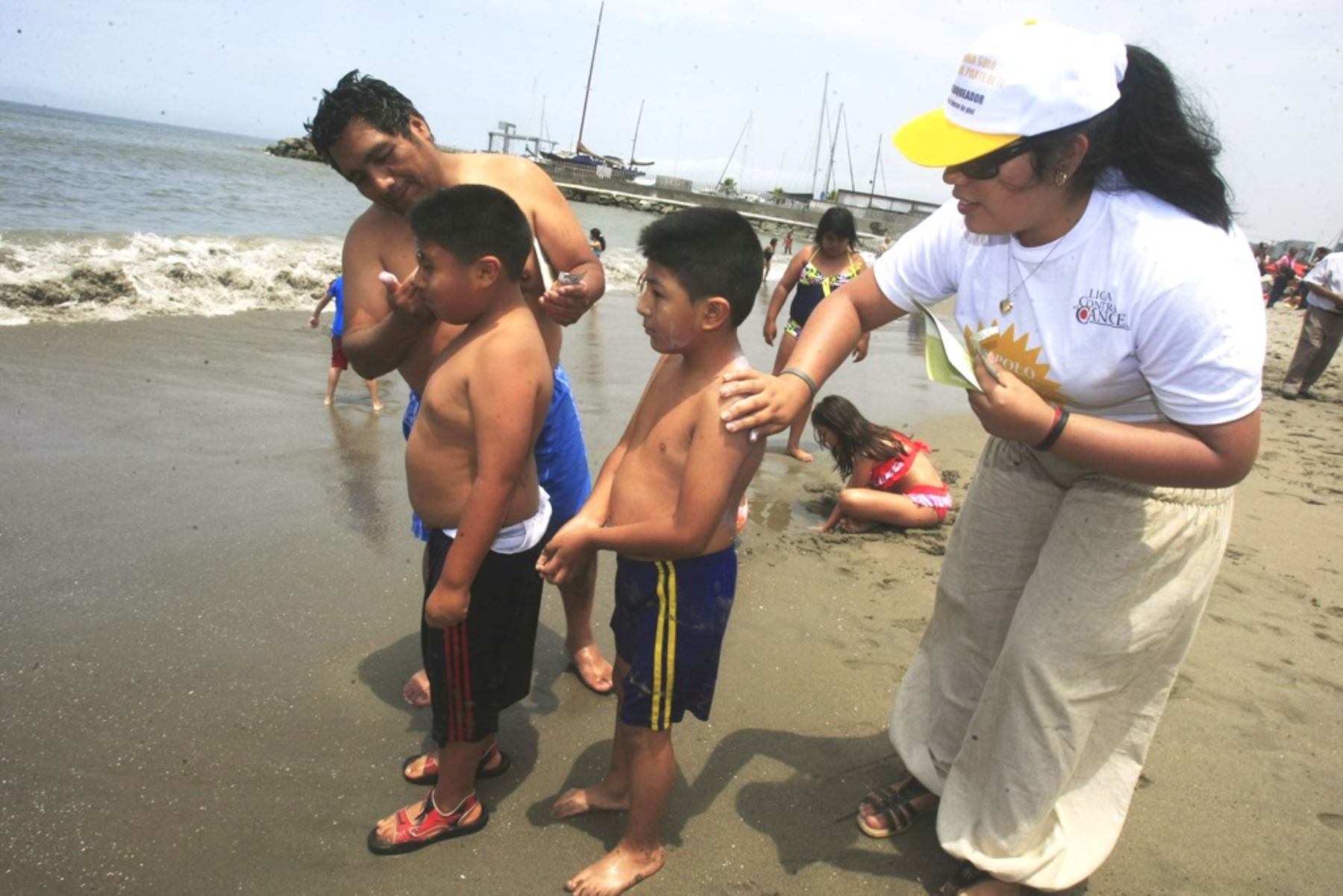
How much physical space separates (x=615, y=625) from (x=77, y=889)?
4.57 ft

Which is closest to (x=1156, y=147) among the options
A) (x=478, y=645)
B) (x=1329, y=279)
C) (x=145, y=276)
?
(x=478, y=645)

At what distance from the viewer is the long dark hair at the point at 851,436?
4820 millimetres

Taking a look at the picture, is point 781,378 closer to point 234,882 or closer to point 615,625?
point 615,625

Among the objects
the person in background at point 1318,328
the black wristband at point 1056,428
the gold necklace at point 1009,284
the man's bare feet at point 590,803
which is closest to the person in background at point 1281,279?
the person in background at point 1318,328

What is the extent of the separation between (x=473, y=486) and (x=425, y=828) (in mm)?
915

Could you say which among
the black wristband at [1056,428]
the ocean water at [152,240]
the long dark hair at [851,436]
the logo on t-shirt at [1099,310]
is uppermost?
the logo on t-shirt at [1099,310]

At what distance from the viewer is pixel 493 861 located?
228 centimetres

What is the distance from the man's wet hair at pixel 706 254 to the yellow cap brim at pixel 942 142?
0.42 meters

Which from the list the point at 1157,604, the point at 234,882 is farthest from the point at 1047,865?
the point at 234,882

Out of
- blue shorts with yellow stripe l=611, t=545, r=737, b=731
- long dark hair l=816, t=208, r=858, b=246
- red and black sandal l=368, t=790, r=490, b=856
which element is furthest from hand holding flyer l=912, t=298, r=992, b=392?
long dark hair l=816, t=208, r=858, b=246

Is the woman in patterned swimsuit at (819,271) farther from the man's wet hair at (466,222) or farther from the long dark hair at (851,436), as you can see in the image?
the man's wet hair at (466,222)

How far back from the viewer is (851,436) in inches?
191

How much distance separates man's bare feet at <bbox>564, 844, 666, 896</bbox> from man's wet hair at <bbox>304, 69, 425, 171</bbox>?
2.04 metres

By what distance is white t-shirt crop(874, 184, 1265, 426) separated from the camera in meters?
1.62
